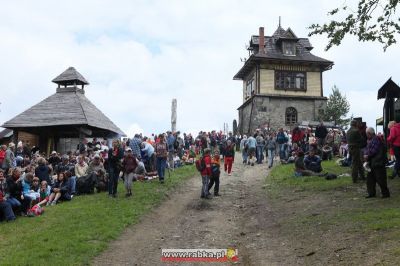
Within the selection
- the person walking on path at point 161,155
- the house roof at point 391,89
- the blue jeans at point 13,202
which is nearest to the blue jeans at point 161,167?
the person walking on path at point 161,155

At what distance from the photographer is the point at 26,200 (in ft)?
46.3

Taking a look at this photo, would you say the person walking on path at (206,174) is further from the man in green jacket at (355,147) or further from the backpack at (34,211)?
the backpack at (34,211)

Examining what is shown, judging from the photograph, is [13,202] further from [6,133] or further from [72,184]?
[6,133]

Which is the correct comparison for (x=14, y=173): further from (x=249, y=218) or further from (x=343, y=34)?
(x=343, y=34)

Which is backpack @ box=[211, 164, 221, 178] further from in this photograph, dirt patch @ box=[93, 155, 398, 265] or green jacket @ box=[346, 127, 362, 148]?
green jacket @ box=[346, 127, 362, 148]

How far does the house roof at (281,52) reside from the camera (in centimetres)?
4309

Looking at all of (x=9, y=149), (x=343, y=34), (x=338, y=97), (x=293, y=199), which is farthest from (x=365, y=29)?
(x=338, y=97)

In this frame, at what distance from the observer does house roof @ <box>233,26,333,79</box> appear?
43094mm

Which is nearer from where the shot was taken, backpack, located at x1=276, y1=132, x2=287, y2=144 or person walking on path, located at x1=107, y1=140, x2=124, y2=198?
person walking on path, located at x1=107, y1=140, x2=124, y2=198

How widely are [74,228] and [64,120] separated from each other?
1628cm

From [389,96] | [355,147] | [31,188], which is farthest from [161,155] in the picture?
[389,96]

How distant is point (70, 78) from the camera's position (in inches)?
1243

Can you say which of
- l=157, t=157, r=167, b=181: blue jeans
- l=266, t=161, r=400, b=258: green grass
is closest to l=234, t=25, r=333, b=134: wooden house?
l=266, t=161, r=400, b=258: green grass

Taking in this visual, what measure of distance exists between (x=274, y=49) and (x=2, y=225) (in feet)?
117
